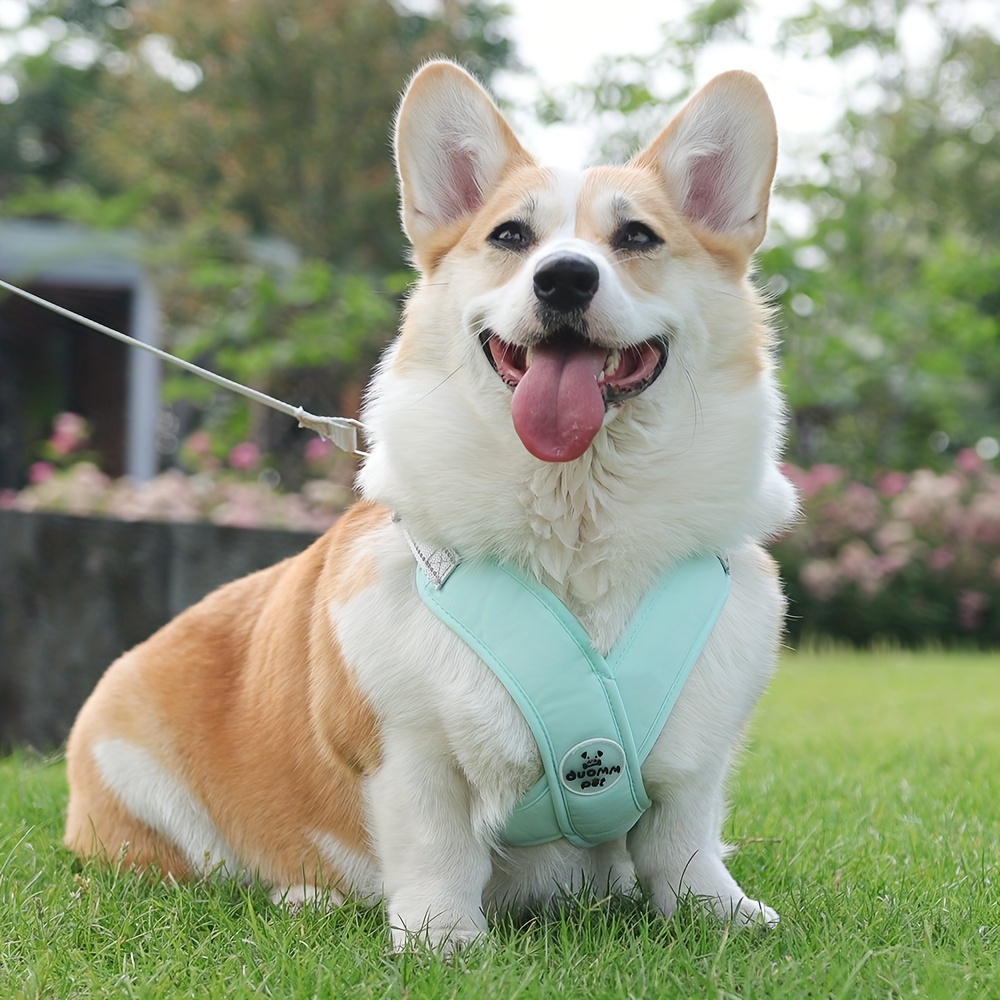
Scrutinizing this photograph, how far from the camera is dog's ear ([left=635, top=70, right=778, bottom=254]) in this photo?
252cm

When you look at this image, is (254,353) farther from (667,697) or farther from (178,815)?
(667,697)

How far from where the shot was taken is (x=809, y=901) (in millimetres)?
2477

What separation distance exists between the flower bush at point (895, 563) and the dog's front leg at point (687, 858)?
21.7 ft

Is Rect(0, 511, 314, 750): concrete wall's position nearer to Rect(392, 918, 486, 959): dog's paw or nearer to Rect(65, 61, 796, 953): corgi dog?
Rect(65, 61, 796, 953): corgi dog

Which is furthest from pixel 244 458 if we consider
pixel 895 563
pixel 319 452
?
pixel 895 563

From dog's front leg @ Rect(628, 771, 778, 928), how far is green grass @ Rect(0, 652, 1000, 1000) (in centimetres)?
6

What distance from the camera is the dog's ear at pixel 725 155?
2523 mm

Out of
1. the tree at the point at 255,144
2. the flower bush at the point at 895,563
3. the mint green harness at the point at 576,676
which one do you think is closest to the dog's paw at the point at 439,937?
the mint green harness at the point at 576,676

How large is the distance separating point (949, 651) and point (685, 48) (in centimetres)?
726

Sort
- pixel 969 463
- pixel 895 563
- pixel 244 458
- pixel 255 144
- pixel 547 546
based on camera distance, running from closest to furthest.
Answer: pixel 547 546 < pixel 244 458 < pixel 895 563 < pixel 969 463 < pixel 255 144

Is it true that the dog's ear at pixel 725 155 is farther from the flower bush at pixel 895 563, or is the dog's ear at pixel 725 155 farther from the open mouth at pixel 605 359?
the flower bush at pixel 895 563

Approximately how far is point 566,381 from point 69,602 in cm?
319

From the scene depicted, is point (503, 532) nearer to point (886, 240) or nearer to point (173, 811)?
point (173, 811)

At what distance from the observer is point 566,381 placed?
2217 millimetres
